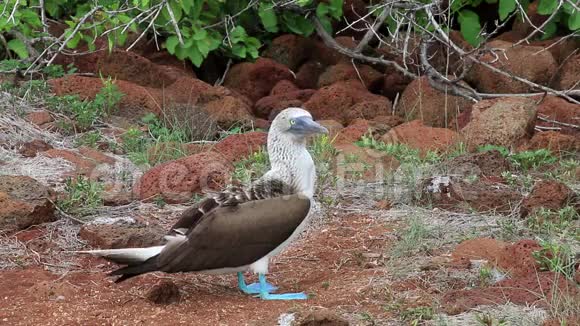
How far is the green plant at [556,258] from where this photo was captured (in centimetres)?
547

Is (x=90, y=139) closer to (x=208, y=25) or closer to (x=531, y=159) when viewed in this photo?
(x=208, y=25)

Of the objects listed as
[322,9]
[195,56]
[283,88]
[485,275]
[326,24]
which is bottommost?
[283,88]

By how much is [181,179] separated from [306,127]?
1.78 m

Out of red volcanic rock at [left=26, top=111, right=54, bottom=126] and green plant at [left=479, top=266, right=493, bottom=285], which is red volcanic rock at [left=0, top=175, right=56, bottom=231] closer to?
red volcanic rock at [left=26, top=111, right=54, bottom=126]

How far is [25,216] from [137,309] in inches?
65.1

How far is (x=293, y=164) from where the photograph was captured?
6.05 metres

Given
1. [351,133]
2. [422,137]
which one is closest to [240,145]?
[351,133]

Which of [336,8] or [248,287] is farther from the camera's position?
[336,8]

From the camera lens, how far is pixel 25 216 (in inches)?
266

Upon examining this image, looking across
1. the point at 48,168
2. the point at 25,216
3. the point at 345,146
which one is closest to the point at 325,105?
the point at 345,146

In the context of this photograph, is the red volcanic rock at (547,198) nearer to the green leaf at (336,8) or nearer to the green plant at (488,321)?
Result: the green plant at (488,321)

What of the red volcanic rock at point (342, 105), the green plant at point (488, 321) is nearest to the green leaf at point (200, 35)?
the red volcanic rock at point (342, 105)

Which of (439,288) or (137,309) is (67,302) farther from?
(439,288)

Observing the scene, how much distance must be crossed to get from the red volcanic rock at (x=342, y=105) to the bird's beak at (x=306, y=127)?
12.9 ft
